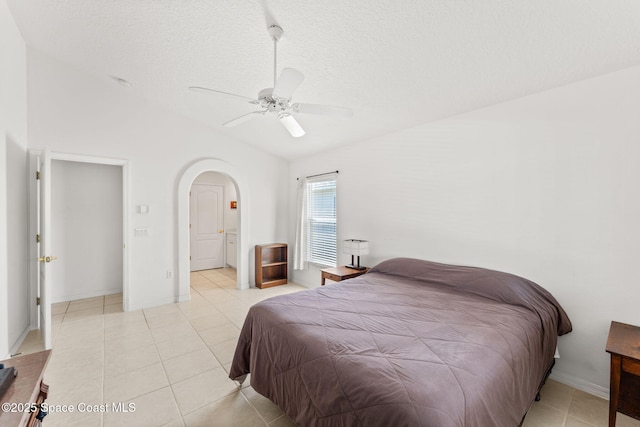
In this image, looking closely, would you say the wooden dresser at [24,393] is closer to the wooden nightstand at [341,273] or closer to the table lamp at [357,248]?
the wooden nightstand at [341,273]

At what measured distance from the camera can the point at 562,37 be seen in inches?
68.4

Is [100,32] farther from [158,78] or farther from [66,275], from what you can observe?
[66,275]

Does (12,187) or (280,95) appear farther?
(12,187)

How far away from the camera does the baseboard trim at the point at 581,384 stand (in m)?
2.06

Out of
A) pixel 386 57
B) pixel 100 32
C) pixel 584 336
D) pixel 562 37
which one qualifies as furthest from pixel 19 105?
pixel 584 336

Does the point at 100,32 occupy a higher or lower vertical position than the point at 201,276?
Result: higher

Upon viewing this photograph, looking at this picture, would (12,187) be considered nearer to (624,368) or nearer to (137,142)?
(137,142)

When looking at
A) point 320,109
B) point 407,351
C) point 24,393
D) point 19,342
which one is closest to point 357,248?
point 320,109

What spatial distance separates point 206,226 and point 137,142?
2771mm

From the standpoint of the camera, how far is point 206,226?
6312mm

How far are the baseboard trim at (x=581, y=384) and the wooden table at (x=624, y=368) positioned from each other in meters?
0.25

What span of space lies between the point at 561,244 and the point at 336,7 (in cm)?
257

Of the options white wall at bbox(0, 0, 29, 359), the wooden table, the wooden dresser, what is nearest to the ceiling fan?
the wooden dresser

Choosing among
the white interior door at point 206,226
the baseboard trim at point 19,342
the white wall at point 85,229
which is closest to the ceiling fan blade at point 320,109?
the baseboard trim at point 19,342
